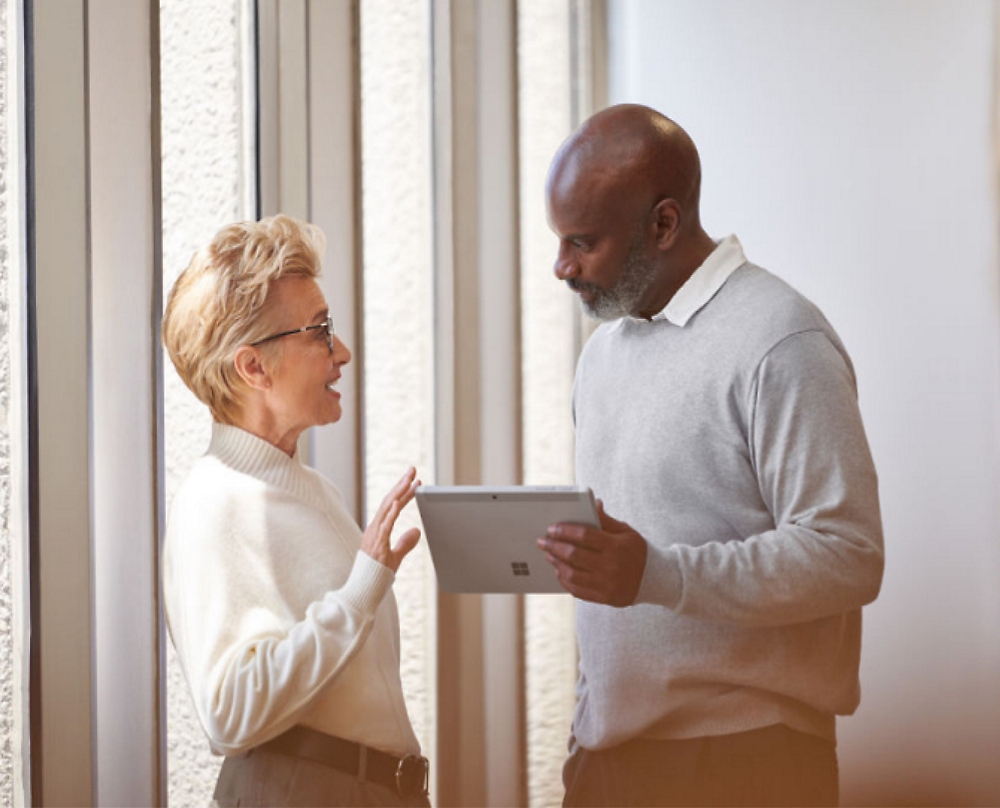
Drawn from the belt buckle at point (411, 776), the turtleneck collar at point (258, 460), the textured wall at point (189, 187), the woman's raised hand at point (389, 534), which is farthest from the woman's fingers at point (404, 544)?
the textured wall at point (189, 187)

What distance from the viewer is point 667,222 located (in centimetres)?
157

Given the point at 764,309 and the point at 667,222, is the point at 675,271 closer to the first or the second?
the point at 667,222

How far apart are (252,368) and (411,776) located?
0.56 meters

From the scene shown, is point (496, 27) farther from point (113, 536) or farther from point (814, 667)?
point (814, 667)

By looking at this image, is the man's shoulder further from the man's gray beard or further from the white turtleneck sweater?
the white turtleneck sweater

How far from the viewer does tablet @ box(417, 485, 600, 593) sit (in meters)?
1.32

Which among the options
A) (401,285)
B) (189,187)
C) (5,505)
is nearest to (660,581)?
(5,505)

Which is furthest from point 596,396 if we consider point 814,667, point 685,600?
point 814,667

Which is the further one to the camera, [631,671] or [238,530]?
[631,671]

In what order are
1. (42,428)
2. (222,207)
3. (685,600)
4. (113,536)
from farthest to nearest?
1. (222,207)
2. (113,536)
3. (42,428)
4. (685,600)

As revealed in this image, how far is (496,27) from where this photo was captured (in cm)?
257

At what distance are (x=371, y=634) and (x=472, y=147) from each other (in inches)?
56.2

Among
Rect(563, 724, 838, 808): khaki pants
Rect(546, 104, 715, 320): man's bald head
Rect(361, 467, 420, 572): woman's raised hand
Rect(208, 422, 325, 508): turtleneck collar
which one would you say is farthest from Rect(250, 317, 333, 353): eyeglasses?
Rect(563, 724, 838, 808): khaki pants

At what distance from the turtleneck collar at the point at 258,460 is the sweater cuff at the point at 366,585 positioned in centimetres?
16
